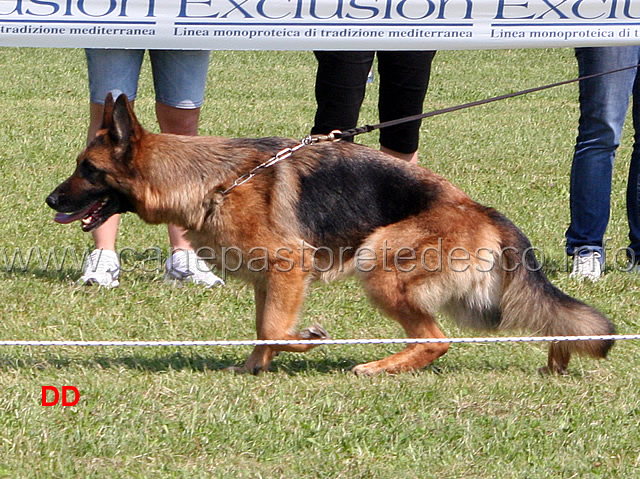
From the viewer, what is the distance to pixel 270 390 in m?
3.76

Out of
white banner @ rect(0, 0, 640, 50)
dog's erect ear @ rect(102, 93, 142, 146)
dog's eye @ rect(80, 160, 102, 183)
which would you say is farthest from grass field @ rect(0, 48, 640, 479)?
white banner @ rect(0, 0, 640, 50)

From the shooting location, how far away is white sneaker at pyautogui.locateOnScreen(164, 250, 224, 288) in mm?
5312

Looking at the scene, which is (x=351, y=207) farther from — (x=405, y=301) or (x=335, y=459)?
(x=335, y=459)

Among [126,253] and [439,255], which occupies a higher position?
[439,255]

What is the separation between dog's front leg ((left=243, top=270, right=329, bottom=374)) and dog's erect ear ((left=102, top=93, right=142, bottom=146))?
82 cm

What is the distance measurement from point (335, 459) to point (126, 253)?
3.14m

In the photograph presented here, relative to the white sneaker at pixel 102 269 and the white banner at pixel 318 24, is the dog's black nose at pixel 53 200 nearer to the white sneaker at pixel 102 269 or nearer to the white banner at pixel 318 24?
the white banner at pixel 318 24

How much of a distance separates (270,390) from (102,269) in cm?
188

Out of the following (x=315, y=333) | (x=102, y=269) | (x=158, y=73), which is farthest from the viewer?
(x=102, y=269)

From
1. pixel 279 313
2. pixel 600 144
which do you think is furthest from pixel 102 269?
pixel 600 144

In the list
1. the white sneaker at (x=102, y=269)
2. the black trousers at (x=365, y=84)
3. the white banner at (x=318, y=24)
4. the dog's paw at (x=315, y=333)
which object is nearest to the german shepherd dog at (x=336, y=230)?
the dog's paw at (x=315, y=333)

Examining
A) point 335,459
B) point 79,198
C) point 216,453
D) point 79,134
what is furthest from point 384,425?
point 79,134

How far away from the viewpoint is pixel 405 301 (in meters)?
3.94

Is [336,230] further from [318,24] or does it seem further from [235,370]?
[318,24]
